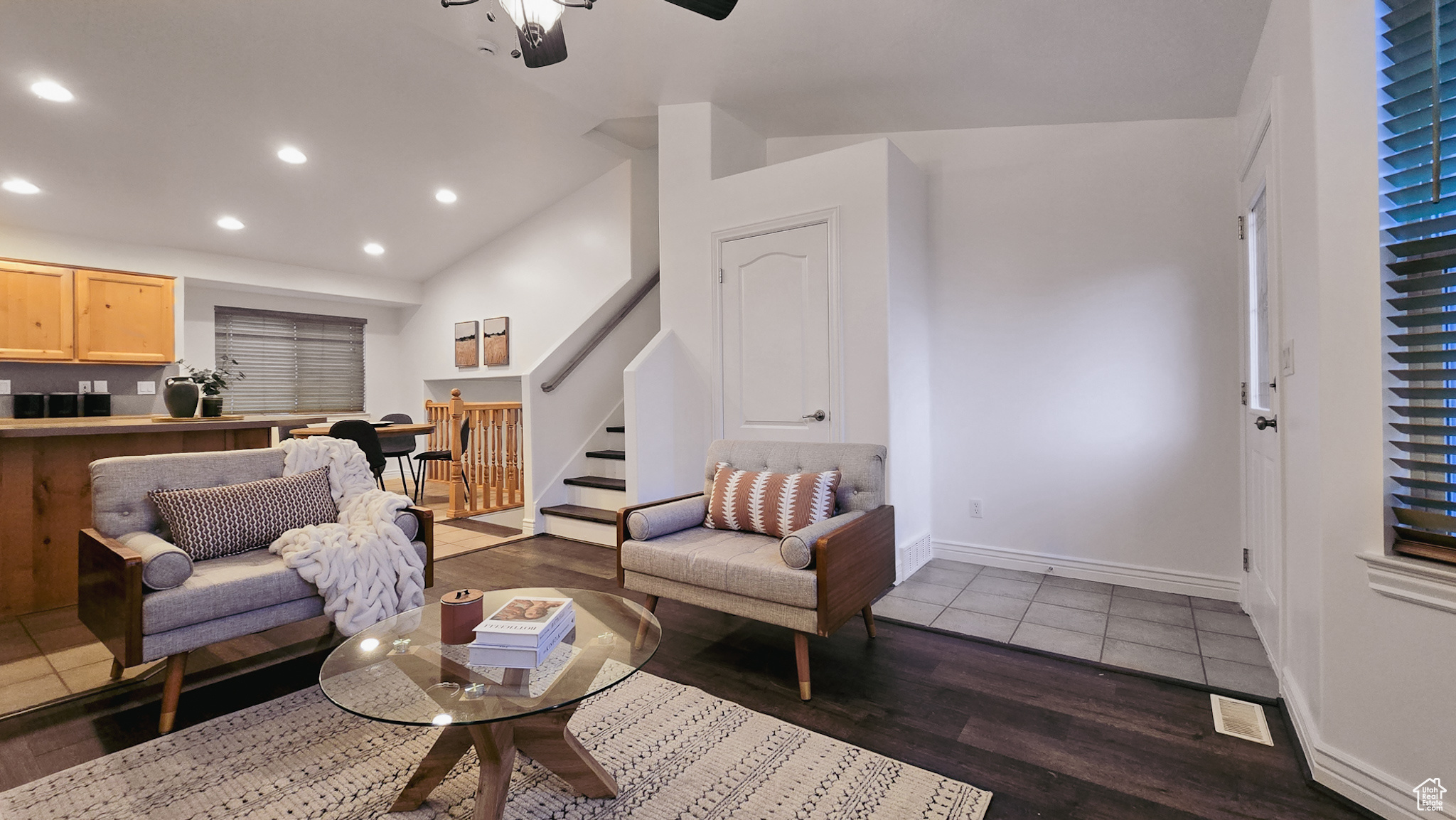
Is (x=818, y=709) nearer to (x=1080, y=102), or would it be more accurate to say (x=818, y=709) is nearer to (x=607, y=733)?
(x=607, y=733)

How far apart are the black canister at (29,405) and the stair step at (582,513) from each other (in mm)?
4066

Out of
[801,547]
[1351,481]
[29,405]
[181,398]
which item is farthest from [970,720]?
[29,405]

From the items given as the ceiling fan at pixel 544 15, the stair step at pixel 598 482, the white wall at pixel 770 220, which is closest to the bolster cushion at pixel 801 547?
the white wall at pixel 770 220

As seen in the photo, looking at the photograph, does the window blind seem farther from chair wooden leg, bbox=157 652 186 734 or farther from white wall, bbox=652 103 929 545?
chair wooden leg, bbox=157 652 186 734

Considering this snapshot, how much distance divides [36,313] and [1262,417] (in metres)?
7.85

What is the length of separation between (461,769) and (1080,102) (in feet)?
12.9

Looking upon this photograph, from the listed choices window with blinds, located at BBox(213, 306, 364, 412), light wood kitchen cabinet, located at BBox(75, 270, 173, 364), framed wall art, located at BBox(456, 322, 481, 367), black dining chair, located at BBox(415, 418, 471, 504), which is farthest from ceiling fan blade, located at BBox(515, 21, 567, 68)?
window with blinds, located at BBox(213, 306, 364, 412)

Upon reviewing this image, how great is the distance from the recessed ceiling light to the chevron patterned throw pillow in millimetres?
3221

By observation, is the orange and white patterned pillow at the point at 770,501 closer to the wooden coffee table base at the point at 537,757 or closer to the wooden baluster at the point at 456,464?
the wooden coffee table base at the point at 537,757

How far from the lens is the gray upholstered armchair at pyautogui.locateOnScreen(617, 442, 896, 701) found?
2162 millimetres

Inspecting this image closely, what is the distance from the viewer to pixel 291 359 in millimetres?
6855

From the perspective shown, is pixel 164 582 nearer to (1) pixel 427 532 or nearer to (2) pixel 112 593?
(2) pixel 112 593

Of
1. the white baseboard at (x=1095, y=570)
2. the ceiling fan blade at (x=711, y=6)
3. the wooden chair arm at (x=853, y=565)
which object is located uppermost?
the ceiling fan blade at (x=711, y=6)

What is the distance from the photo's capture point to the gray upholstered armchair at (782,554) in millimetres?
2162
